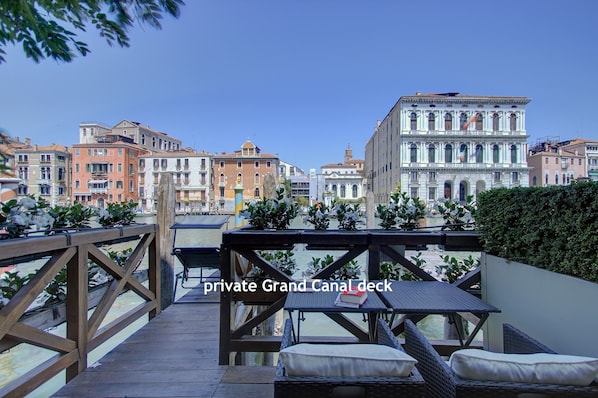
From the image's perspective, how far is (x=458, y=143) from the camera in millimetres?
36375

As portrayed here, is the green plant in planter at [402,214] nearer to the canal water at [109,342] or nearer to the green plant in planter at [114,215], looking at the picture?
the canal water at [109,342]

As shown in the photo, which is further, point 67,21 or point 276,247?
point 276,247

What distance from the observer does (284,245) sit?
2.43 m

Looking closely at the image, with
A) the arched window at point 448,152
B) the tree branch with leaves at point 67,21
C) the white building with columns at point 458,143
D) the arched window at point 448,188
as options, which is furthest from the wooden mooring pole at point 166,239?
the arched window at point 448,152

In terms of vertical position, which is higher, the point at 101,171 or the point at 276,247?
the point at 101,171


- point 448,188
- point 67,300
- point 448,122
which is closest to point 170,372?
point 67,300

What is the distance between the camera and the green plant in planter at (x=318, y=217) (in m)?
2.91

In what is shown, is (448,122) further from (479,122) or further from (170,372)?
(170,372)

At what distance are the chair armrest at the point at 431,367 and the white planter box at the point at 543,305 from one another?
778 mm

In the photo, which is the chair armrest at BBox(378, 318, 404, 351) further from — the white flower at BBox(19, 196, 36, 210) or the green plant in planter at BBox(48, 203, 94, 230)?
the green plant in planter at BBox(48, 203, 94, 230)

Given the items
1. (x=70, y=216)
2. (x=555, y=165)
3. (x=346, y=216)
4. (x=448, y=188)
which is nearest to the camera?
(x=346, y=216)

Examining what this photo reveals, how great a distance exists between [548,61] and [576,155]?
41.2m

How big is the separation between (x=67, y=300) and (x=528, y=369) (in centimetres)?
275

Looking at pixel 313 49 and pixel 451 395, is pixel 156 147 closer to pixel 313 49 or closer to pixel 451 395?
pixel 313 49
